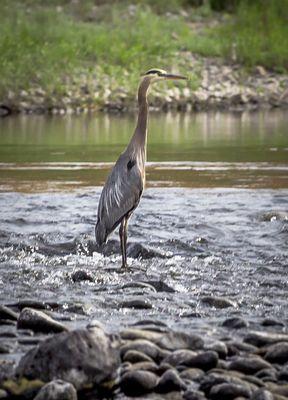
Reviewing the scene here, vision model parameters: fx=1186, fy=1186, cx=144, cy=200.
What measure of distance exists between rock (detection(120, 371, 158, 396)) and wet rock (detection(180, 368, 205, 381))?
0.19 m

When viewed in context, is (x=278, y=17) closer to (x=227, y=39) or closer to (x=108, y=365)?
(x=227, y=39)

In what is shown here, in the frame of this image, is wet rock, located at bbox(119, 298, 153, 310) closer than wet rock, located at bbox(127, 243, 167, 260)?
Yes

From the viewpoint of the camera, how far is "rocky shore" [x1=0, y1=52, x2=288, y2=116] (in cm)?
3356

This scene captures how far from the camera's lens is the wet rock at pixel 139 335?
7559 millimetres

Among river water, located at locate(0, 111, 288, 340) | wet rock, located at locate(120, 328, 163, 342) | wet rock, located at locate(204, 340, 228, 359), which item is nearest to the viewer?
wet rock, located at locate(204, 340, 228, 359)

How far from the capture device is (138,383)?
683cm

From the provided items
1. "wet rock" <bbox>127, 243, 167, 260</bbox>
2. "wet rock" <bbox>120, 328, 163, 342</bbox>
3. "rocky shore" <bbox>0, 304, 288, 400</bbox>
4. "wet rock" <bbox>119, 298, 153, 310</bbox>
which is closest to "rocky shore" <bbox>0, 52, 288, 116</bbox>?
"wet rock" <bbox>127, 243, 167, 260</bbox>

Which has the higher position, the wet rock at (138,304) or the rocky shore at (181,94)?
the rocky shore at (181,94)

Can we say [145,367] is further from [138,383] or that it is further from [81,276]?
[81,276]

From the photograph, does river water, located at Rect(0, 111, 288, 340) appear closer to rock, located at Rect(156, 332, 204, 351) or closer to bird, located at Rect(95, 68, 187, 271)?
bird, located at Rect(95, 68, 187, 271)

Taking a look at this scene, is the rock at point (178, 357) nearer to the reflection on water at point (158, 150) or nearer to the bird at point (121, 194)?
the bird at point (121, 194)

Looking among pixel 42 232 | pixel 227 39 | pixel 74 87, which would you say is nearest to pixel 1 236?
pixel 42 232

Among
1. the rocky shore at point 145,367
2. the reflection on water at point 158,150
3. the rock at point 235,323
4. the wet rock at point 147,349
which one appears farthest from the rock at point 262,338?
the reflection on water at point 158,150

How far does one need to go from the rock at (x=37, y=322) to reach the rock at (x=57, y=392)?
1426 mm
